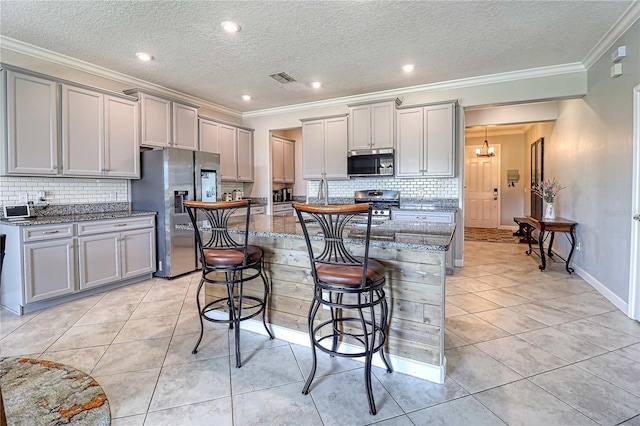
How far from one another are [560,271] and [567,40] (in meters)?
2.95

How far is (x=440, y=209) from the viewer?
433 centimetres

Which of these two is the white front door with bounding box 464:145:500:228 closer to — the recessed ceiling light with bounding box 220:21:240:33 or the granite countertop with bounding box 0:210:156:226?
the recessed ceiling light with bounding box 220:21:240:33

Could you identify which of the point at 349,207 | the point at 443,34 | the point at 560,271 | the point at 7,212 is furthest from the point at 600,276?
the point at 7,212

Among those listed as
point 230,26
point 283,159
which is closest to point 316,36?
point 230,26

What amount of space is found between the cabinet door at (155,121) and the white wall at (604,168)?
5.26m

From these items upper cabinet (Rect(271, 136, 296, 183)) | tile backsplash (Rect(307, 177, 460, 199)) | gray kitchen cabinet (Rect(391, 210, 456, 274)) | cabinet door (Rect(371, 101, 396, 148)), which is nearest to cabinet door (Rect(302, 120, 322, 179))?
tile backsplash (Rect(307, 177, 460, 199))

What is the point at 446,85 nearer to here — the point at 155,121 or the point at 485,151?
the point at 155,121

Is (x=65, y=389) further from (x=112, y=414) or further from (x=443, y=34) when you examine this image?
(x=443, y=34)

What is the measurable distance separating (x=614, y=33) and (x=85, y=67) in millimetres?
5762

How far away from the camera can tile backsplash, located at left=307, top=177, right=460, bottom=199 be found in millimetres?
4793

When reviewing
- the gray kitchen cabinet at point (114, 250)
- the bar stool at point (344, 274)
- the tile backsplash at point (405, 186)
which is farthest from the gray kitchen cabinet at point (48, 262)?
the tile backsplash at point (405, 186)

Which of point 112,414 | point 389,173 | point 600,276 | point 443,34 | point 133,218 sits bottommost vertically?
point 112,414

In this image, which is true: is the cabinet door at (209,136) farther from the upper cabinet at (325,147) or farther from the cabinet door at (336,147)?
the cabinet door at (336,147)

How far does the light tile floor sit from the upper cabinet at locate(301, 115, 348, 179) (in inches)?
109
